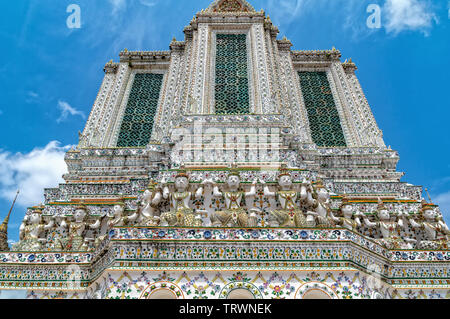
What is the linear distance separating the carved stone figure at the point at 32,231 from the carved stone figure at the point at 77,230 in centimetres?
54

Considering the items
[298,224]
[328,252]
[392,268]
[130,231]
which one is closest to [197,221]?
[130,231]

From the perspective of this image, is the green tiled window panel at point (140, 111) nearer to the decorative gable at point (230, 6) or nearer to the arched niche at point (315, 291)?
the decorative gable at point (230, 6)

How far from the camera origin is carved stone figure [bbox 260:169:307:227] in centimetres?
789

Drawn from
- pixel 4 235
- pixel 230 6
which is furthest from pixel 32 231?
pixel 230 6

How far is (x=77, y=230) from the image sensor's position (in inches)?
381

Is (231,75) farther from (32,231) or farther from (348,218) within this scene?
(32,231)

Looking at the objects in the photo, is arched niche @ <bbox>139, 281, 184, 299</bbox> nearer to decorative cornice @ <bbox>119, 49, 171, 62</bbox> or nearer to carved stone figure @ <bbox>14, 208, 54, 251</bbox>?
carved stone figure @ <bbox>14, 208, 54, 251</bbox>

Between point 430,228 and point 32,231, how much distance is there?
1065 centimetres

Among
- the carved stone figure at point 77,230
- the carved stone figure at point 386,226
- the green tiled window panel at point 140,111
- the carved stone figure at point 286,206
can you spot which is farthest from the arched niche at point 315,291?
the green tiled window panel at point 140,111

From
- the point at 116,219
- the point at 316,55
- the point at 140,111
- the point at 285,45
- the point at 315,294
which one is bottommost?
the point at 315,294

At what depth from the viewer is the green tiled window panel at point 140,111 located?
16062 millimetres

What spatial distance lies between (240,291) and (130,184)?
6564mm

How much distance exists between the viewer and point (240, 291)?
21.7 ft

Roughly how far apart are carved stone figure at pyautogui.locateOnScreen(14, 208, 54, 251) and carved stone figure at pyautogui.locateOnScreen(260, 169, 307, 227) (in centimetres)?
603
